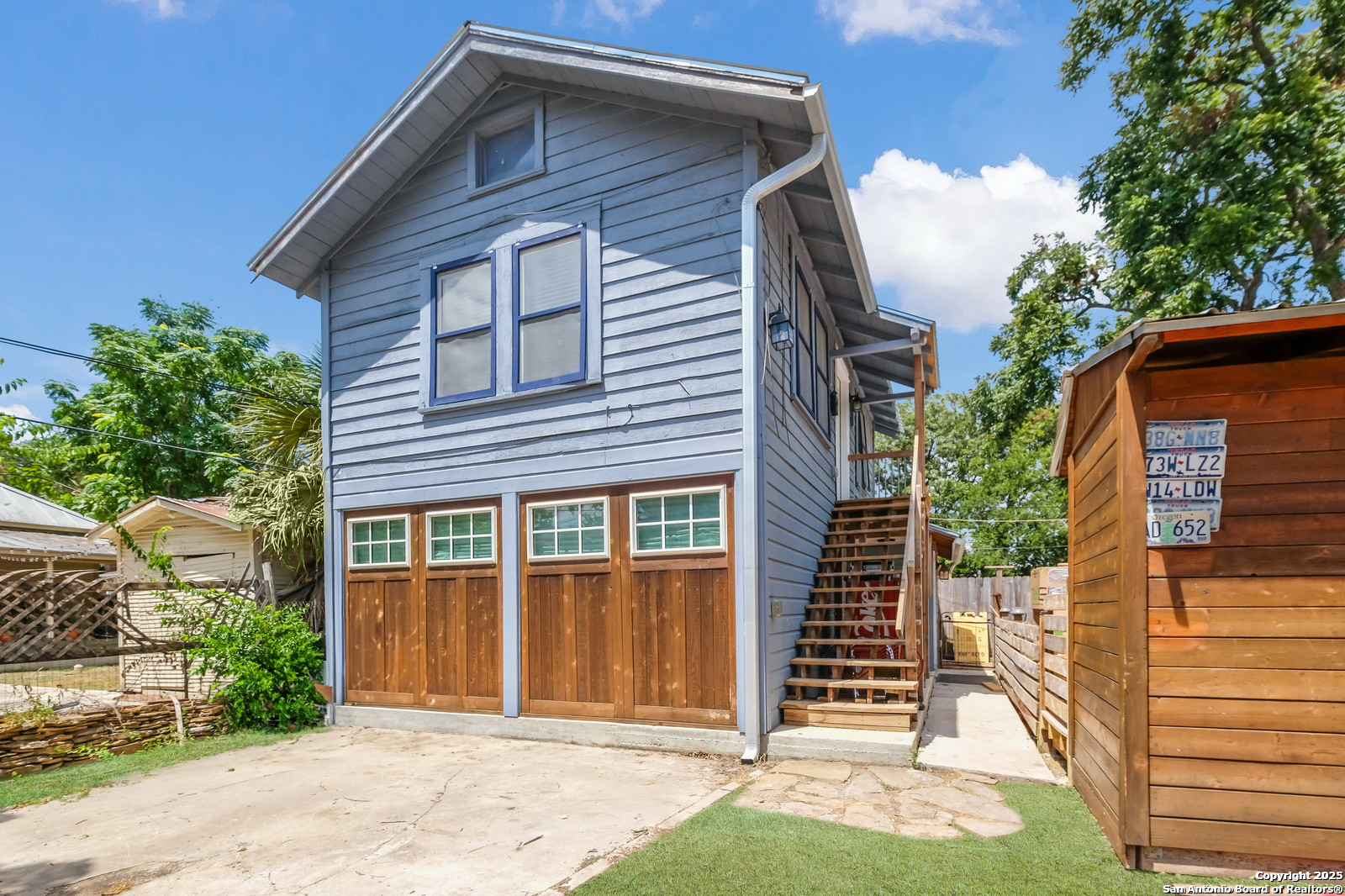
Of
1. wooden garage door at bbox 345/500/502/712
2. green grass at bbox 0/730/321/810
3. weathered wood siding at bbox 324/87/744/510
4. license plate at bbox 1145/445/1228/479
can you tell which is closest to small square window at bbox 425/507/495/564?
wooden garage door at bbox 345/500/502/712

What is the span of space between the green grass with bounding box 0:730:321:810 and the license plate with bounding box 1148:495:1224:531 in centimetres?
739

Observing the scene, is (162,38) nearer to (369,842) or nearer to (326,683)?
(326,683)

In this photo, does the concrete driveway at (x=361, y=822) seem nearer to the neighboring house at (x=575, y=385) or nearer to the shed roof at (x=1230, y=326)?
the neighboring house at (x=575, y=385)

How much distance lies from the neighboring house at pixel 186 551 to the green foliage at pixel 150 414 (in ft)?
29.5

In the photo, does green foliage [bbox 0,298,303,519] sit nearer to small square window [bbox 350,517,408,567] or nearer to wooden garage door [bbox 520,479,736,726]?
small square window [bbox 350,517,408,567]

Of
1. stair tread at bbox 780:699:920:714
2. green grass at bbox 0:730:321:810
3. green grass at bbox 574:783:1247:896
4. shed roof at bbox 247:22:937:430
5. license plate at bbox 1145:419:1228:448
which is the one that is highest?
shed roof at bbox 247:22:937:430

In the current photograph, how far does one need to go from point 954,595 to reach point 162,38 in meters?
21.9

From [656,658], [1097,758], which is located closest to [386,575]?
[656,658]

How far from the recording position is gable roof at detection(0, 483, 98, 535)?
58.1 feet

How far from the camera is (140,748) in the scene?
7.38m

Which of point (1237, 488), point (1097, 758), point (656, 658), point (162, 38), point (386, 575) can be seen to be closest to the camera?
point (1237, 488)

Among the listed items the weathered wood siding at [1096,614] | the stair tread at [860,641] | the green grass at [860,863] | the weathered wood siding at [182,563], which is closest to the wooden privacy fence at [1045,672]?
the weathered wood siding at [1096,614]

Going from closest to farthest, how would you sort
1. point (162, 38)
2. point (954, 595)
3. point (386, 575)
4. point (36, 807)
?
point (36, 807)
point (386, 575)
point (162, 38)
point (954, 595)

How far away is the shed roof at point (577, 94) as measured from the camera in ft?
21.3
